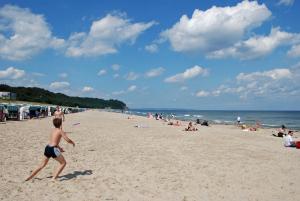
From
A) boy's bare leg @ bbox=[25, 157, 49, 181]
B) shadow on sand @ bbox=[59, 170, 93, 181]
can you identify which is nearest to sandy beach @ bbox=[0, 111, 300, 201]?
shadow on sand @ bbox=[59, 170, 93, 181]

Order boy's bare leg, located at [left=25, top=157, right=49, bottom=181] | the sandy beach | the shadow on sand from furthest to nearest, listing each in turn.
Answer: the shadow on sand → boy's bare leg, located at [left=25, top=157, right=49, bottom=181] → the sandy beach

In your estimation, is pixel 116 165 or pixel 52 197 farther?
pixel 116 165

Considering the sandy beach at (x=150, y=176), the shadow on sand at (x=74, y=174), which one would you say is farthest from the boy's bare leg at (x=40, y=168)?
the shadow on sand at (x=74, y=174)

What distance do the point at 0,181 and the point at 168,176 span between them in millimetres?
4321

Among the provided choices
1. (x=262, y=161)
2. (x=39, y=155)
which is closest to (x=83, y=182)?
(x=39, y=155)

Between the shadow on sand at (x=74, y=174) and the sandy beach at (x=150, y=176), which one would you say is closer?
the sandy beach at (x=150, y=176)

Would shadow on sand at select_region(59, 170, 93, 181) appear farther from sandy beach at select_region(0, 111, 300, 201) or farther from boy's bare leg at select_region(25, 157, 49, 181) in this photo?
boy's bare leg at select_region(25, 157, 49, 181)

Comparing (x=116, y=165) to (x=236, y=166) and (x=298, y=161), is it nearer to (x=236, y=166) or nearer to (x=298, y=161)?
(x=236, y=166)

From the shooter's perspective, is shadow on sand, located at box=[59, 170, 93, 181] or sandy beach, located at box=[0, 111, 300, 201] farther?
shadow on sand, located at box=[59, 170, 93, 181]

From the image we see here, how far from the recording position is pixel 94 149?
51.1 feet

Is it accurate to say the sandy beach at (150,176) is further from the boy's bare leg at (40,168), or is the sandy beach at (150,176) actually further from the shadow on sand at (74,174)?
the boy's bare leg at (40,168)

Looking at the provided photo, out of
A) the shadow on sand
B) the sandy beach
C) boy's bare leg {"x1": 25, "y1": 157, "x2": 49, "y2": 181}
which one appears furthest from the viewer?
the shadow on sand

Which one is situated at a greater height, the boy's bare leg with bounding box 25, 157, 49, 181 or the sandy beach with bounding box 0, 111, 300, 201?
the boy's bare leg with bounding box 25, 157, 49, 181

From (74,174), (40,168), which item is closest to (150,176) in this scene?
(74,174)
